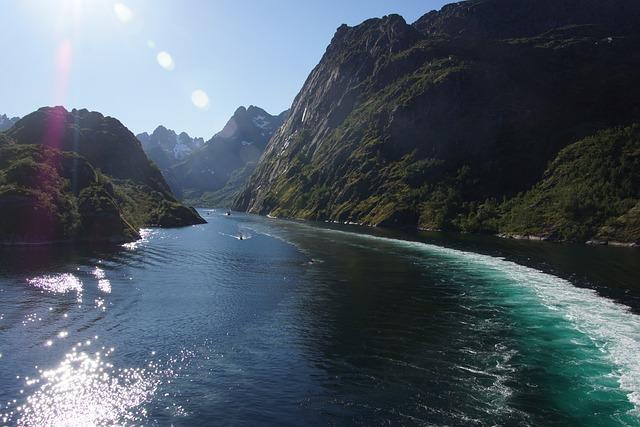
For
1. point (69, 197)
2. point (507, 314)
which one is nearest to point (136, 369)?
point (507, 314)

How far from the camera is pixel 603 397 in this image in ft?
107

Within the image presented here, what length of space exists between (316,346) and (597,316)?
3418cm

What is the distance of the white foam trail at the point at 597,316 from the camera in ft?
123

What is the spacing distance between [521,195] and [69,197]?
573 feet

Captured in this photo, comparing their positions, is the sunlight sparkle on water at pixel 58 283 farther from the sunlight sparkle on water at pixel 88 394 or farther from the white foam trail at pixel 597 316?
the white foam trail at pixel 597 316

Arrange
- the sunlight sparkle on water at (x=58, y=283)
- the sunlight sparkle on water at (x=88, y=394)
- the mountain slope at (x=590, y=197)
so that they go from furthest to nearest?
the mountain slope at (x=590, y=197) → the sunlight sparkle on water at (x=58, y=283) → the sunlight sparkle on water at (x=88, y=394)

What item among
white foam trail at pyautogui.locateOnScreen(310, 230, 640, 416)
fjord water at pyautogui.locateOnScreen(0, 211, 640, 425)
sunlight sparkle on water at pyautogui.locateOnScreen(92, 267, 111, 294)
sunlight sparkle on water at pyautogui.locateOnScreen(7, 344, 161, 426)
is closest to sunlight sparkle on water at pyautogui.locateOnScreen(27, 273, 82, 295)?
fjord water at pyautogui.locateOnScreen(0, 211, 640, 425)

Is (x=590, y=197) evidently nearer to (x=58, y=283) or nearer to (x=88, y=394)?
(x=58, y=283)

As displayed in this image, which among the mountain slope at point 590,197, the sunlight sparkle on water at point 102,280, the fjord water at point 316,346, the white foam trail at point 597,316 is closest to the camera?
the fjord water at point 316,346

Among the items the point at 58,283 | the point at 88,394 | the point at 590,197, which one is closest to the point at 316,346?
the point at 88,394

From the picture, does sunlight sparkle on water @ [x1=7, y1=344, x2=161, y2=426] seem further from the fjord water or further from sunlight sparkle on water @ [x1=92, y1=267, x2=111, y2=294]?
sunlight sparkle on water @ [x1=92, y1=267, x2=111, y2=294]

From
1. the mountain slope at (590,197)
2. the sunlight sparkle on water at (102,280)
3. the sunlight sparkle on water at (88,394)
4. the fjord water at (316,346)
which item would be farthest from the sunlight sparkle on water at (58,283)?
the mountain slope at (590,197)

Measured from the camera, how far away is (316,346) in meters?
43.8

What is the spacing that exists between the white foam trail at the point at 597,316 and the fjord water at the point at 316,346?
226 millimetres
